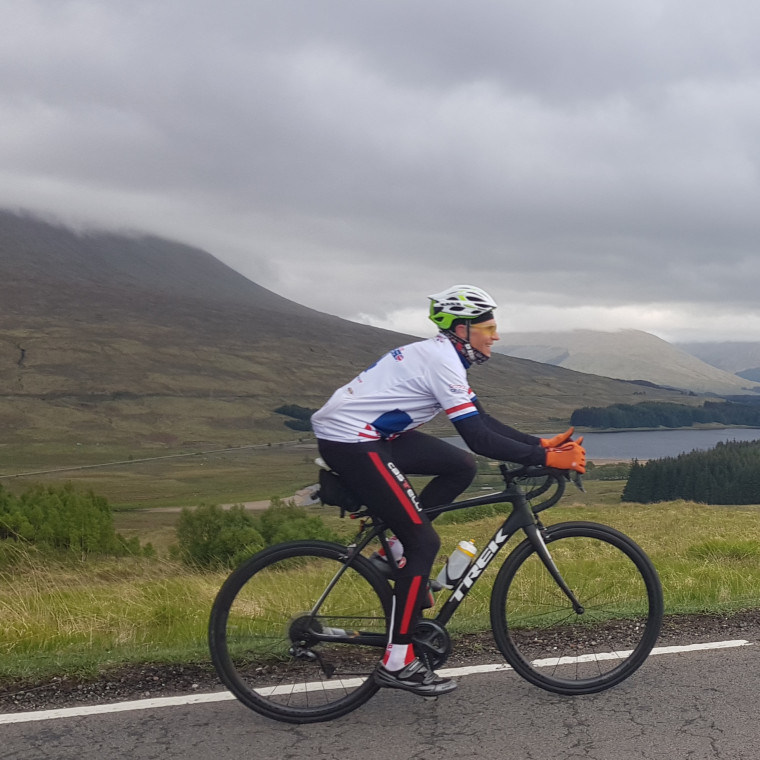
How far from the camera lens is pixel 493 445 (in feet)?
14.3

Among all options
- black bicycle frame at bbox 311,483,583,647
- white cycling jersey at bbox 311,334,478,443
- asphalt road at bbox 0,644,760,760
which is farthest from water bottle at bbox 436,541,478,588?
white cycling jersey at bbox 311,334,478,443

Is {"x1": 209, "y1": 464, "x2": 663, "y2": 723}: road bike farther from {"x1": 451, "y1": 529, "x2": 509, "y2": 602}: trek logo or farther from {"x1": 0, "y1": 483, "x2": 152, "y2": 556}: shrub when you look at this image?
{"x1": 0, "y1": 483, "x2": 152, "y2": 556}: shrub

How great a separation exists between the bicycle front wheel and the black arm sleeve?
665mm

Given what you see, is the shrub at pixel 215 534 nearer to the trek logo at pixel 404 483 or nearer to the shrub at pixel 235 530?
the shrub at pixel 235 530

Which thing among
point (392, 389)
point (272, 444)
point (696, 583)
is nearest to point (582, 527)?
point (392, 389)

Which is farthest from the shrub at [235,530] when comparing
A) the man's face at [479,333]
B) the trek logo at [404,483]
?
the man's face at [479,333]

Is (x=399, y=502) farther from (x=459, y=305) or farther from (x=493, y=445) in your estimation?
(x=459, y=305)

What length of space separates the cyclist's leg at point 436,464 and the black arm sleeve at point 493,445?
28 cm

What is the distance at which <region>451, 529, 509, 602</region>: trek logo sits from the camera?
4758 mm

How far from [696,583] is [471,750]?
492cm

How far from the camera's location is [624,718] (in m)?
4.36

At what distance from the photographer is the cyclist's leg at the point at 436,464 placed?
4.72 m

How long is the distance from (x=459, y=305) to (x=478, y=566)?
1.63 meters

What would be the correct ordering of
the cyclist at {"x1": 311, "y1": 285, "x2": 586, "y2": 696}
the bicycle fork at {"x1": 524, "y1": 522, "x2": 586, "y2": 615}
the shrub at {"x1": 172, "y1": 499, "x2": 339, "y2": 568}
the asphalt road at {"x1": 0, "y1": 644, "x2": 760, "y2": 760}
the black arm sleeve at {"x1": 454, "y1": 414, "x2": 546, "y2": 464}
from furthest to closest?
the shrub at {"x1": 172, "y1": 499, "x2": 339, "y2": 568}
the bicycle fork at {"x1": 524, "y1": 522, "x2": 586, "y2": 615}
the cyclist at {"x1": 311, "y1": 285, "x2": 586, "y2": 696}
the black arm sleeve at {"x1": 454, "y1": 414, "x2": 546, "y2": 464}
the asphalt road at {"x1": 0, "y1": 644, "x2": 760, "y2": 760}
